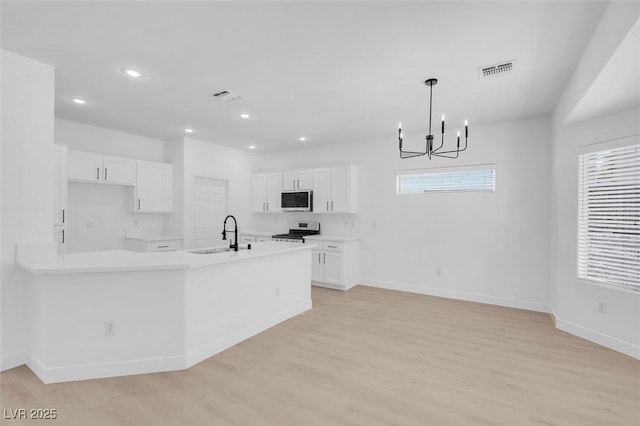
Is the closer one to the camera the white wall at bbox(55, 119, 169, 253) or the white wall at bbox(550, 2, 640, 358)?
the white wall at bbox(550, 2, 640, 358)

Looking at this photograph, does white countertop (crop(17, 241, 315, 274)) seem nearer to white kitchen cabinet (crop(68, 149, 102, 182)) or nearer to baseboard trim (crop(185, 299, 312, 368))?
baseboard trim (crop(185, 299, 312, 368))

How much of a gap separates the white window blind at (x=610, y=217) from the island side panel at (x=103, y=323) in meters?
4.30

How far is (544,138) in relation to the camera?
4.19 metres

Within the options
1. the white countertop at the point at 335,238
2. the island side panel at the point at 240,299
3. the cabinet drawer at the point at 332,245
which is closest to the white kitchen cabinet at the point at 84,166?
the island side panel at the point at 240,299

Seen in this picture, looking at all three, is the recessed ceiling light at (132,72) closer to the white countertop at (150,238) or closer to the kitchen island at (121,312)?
the kitchen island at (121,312)

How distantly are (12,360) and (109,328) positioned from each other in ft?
3.25

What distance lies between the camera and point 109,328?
244cm

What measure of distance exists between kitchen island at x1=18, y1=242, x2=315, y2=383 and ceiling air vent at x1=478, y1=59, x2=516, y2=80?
122 inches

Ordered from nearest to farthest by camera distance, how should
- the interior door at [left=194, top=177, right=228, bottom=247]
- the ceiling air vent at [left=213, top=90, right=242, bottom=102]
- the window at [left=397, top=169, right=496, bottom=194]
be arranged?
1. the ceiling air vent at [left=213, top=90, right=242, bottom=102]
2. the window at [left=397, top=169, right=496, bottom=194]
3. the interior door at [left=194, top=177, right=228, bottom=247]

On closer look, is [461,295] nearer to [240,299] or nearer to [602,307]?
[602,307]

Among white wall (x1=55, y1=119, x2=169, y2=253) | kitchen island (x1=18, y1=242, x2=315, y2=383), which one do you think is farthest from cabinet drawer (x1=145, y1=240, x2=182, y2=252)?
kitchen island (x1=18, y1=242, x2=315, y2=383)

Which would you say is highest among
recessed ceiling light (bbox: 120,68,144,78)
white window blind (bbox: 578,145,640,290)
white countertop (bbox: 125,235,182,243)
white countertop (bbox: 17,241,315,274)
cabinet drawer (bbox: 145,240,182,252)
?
recessed ceiling light (bbox: 120,68,144,78)

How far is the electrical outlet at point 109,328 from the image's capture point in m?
2.44

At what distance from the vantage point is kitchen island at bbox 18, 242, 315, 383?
7.75 feet
